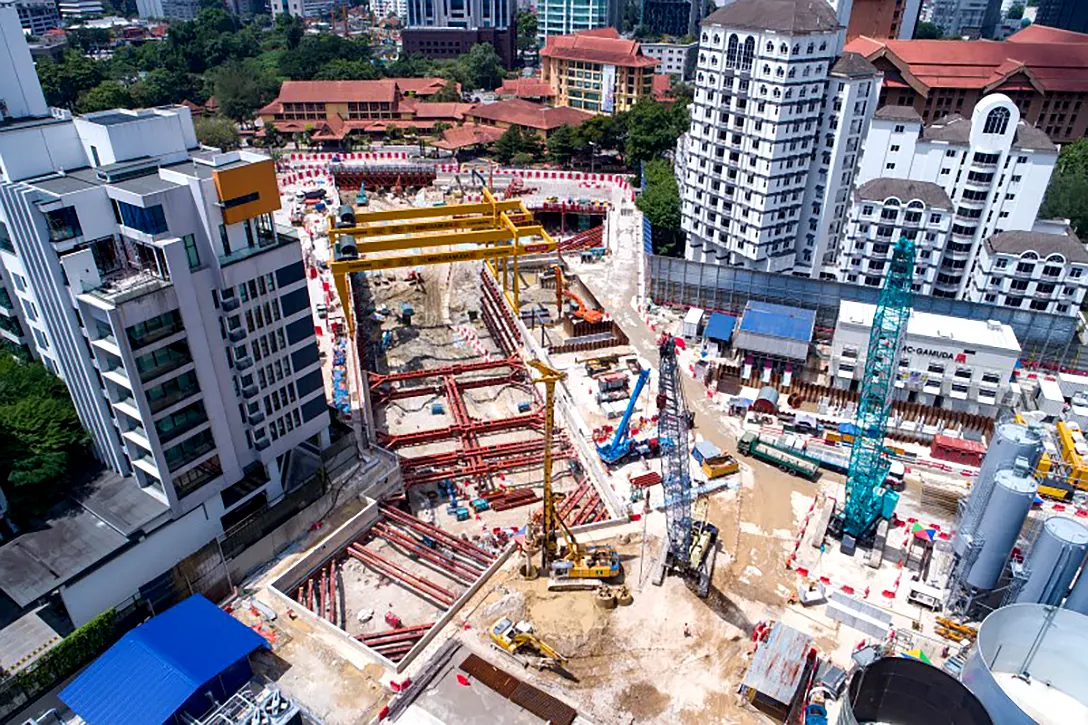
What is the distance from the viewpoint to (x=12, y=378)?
39344 millimetres

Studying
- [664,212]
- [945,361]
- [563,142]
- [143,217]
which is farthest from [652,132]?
[143,217]

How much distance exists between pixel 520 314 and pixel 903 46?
8237cm

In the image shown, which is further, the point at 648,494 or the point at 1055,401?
the point at 1055,401

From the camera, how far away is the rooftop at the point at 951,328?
55.8 meters

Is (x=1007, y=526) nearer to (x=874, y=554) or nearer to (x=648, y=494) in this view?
(x=874, y=554)

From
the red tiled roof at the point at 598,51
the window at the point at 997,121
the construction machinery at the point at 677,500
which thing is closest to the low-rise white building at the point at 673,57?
the red tiled roof at the point at 598,51

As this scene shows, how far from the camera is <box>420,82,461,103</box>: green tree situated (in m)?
149

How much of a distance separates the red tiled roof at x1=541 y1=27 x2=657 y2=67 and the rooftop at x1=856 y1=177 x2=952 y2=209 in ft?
267

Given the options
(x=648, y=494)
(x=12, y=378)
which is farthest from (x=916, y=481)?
(x=12, y=378)

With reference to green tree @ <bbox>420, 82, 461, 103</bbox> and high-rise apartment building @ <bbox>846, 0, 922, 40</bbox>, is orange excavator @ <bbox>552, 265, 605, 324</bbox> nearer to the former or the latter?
high-rise apartment building @ <bbox>846, 0, 922, 40</bbox>

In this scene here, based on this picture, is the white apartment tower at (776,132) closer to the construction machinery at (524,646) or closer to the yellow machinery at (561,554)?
the yellow machinery at (561,554)

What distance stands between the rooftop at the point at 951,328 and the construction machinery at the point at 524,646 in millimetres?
37607

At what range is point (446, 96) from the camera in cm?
14912

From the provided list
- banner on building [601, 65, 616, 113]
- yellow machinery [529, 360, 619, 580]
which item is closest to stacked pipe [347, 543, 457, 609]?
yellow machinery [529, 360, 619, 580]
